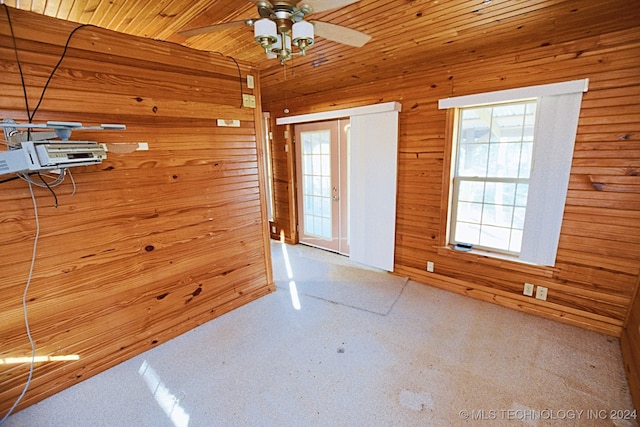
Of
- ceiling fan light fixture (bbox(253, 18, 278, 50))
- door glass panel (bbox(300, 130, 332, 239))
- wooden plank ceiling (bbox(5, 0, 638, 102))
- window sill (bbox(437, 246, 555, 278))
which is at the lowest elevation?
window sill (bbox(437, 246, 555, 278))

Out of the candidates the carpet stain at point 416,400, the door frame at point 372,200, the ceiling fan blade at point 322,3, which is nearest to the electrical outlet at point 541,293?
the door frame at point 372,200

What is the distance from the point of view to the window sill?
8.06ft

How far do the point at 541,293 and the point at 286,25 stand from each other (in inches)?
114

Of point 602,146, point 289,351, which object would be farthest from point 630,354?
point 289,351

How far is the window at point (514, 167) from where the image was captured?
219cm

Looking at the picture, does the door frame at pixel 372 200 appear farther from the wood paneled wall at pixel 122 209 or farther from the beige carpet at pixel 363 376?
the wood paneled wall at pixel 122 209

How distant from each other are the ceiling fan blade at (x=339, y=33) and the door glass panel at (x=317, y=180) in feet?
7.10

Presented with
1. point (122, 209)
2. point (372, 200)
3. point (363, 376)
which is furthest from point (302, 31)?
point (372, 200)

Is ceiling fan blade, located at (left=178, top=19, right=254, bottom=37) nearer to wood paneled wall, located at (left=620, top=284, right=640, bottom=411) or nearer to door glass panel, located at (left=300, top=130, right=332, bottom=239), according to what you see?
door glass panel, located at (left=300, top=130, right=332, bottom=239)

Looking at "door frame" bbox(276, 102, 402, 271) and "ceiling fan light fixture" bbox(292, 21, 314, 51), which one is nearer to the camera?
"ceiling fan light fixture" bbox(292, 21, 314, 51)

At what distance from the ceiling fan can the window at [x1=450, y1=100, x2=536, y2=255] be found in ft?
5.36

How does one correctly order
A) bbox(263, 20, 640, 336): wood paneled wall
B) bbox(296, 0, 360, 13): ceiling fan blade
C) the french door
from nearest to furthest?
bbox(296, 0, 360, 13): ceiling fan blade < bbox(263, 20, 640, 336): wood paneled wall < the french door

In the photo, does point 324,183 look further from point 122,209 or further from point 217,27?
point 217,27

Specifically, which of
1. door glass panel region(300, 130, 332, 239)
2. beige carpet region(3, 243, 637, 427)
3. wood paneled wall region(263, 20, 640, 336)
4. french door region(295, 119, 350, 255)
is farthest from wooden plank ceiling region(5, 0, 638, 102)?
beige carpet region(3, 243, 637, 427)
